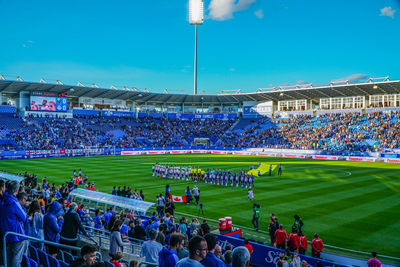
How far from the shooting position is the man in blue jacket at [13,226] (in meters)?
5.68

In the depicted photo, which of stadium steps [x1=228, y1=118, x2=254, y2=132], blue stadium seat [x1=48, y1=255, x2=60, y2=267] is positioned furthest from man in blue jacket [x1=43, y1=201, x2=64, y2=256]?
stadium steps [x1=228, y1=118, x2=254, y2=132]

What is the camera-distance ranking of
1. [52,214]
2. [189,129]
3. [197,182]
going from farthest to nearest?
1. [189,129]
2. [197,182]
3. [52,214]

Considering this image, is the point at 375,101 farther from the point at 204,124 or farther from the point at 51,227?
the point at 51,227

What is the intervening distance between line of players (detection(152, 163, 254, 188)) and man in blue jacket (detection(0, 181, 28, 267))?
21024 millimetres

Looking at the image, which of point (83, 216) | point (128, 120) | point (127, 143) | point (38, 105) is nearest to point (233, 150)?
point (127, 143)

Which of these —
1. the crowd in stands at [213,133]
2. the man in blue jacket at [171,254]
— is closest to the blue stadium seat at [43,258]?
the man in blue jacket at [171,254]

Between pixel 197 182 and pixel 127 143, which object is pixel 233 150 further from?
pixel 197 182

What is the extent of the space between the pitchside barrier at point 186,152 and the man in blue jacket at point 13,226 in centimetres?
4813

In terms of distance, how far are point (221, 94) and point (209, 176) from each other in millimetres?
53241

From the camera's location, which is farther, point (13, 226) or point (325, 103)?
point (325, 103)

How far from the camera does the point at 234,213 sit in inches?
724

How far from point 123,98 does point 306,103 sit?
44772mm

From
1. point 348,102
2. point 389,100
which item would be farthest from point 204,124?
point 389,100

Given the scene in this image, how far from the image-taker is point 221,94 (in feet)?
262
